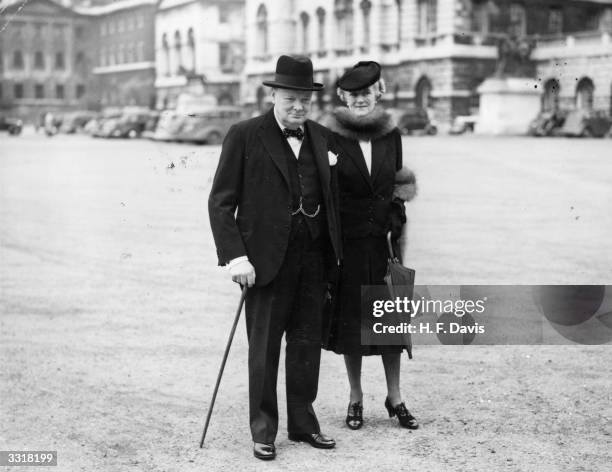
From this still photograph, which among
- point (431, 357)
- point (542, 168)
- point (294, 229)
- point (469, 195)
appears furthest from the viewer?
point (542, 168)

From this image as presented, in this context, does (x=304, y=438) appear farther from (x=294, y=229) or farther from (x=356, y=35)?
(x=356, y=35)

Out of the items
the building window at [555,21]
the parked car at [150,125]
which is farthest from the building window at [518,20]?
the parked car at [150,125]

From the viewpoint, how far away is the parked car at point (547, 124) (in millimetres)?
34750

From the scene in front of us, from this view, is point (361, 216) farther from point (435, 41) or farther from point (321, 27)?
point (321, 27)

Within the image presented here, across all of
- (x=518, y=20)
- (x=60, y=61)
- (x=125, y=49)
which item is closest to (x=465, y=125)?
(x=518, y=20)

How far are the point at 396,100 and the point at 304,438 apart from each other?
44.9m

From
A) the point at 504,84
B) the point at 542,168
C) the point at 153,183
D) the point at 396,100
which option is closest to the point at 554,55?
the point at 504,84

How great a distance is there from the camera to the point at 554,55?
42.8 metres

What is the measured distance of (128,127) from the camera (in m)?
47.4

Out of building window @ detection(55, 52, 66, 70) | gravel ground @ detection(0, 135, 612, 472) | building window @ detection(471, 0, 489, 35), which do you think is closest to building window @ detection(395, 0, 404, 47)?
building window @ detection(471, 0, 489, 35)

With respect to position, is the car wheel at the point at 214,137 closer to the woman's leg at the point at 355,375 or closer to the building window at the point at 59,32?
the woman's leg at the point at 355,375

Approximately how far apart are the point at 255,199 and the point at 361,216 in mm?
665

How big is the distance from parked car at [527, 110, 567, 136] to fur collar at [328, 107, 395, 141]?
30.5 m

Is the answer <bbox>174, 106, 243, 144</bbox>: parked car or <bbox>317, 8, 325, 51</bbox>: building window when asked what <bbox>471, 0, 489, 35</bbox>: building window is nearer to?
<bbox>317, 8, 325, 51</bbox>: building window
